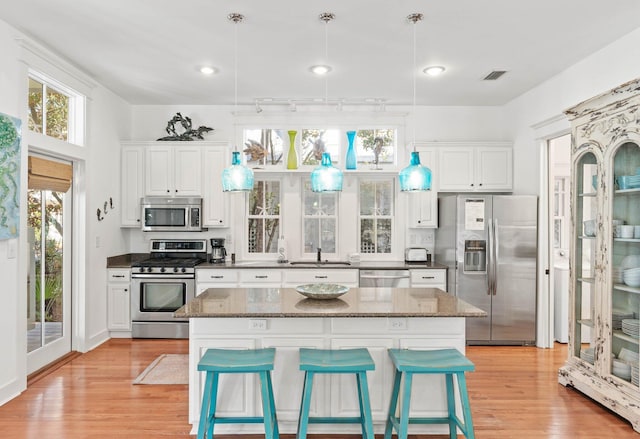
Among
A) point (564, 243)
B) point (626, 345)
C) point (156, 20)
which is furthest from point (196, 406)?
point (564, 243)

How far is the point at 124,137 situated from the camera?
5578 mm

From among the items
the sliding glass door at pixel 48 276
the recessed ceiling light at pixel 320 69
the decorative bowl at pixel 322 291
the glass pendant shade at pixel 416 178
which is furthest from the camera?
the recessed ceiling light at pixel 320 69

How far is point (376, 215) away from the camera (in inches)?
228

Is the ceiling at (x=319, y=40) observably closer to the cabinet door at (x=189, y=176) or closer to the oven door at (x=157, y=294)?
the cabinet door at (x=189, y=176)

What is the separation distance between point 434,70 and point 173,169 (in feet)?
10.2

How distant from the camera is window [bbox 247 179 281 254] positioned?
5.79 metres

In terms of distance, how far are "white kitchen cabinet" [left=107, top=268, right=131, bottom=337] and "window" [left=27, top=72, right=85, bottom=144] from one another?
4.96 feet

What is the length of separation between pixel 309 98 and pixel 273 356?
3.58 m

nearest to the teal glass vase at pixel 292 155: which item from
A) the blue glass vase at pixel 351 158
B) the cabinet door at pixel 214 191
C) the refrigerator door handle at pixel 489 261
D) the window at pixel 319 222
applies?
the window at pixel 319 222

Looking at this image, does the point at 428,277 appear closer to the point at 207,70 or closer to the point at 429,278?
the point at 429,278

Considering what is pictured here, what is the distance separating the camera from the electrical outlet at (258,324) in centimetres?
283

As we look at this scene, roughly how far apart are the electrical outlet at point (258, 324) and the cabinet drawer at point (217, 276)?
2.37m

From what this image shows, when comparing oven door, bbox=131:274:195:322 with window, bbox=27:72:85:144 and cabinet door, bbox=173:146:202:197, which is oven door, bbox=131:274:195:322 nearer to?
cabinet door, bbox=173:146:202:197

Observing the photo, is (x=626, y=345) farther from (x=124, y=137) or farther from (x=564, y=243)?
(x=124, y=137)
